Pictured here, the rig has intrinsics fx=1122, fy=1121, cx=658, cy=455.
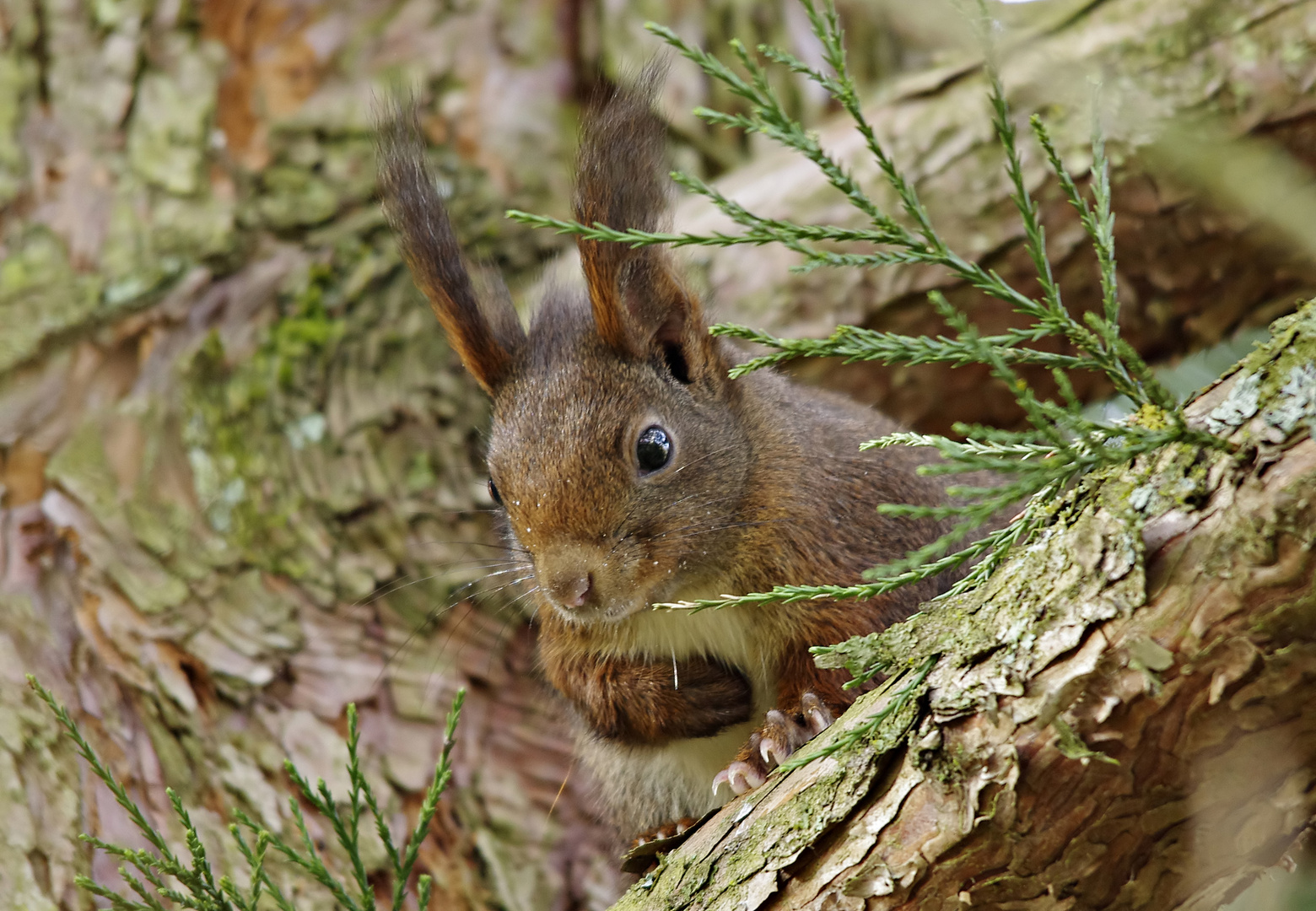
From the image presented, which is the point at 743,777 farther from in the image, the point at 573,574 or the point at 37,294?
the point at 37,294

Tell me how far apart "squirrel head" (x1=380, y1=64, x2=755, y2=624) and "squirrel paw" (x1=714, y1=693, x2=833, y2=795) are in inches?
14.5

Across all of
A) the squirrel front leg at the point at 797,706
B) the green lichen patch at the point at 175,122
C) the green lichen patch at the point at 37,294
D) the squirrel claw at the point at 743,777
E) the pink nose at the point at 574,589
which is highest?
the green lichen patch at the point at 175,122

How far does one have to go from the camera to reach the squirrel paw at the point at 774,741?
221cm

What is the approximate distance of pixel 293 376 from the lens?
3.38 meters

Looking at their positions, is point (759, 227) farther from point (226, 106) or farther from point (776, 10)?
point (776, 10)

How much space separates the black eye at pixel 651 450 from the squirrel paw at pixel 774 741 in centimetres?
60

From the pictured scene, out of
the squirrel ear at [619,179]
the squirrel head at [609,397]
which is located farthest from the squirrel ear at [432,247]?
the squirrel ear at [619,179]

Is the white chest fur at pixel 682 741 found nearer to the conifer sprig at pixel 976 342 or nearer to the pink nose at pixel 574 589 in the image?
the pink nose at pixel 574 589

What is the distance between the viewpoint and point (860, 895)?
1489 mm

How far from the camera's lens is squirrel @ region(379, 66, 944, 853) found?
2336 millimetres

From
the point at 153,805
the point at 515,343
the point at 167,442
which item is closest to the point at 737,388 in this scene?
the point at 515,343

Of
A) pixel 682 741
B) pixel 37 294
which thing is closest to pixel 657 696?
pixel 682 741

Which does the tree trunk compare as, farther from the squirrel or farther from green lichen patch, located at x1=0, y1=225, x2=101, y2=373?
the squirrel

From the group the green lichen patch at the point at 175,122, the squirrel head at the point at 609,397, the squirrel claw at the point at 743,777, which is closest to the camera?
the squirrel claw at the point at 743,777
